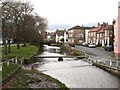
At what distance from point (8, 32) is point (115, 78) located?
23.2m

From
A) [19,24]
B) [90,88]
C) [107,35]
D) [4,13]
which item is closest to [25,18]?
[19,24]

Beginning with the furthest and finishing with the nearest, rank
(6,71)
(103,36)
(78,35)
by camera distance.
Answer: (78,35) → (103,36) → (6,71)

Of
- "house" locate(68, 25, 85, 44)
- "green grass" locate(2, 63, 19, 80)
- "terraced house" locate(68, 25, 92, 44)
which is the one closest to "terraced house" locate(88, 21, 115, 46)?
"terraced house" locate(68, 25, 92, 44)

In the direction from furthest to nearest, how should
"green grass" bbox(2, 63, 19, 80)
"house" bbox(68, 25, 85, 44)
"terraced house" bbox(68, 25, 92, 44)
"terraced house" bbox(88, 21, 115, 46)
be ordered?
"house" bbox(68, 25, 85, 44) < "terraced house" bbox(68, 25, 92, 44) < "terraced house" bbox(88, 21, 115, 46) < "green grass" bbox(2, 63, 19, 80)

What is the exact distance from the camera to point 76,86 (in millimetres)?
25125

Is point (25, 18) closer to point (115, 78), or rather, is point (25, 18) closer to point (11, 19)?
point (11, 19)

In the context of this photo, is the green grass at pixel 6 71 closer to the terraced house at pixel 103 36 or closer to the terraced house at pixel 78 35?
the terraced house at pixel 103 36

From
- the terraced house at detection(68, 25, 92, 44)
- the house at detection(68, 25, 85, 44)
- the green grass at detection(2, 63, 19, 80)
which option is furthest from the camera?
the house at detection(68, 25, 85, 44)

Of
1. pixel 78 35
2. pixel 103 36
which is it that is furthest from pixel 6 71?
pixel 78 35

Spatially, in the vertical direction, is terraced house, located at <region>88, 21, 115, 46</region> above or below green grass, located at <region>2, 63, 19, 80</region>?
above

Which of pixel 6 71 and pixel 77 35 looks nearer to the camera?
pixel 6 71

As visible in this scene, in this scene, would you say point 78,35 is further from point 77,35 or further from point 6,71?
point 6,71

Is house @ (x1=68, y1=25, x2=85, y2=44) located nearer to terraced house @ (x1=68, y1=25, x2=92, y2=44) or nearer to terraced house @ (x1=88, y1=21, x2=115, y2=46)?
terraced house @ (x1=68, y1=25, x2=92, y2=44)

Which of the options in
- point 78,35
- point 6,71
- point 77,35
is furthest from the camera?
point 78,35
